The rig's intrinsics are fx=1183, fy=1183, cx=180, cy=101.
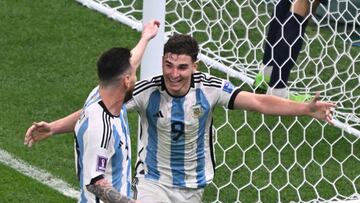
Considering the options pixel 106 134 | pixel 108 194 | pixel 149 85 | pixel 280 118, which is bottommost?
pixel 280 118

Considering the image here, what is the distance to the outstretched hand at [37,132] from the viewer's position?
18.1 feet

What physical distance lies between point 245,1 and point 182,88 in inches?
95.7

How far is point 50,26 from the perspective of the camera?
950 centimetres

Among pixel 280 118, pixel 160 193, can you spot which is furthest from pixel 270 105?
pixel 280 118

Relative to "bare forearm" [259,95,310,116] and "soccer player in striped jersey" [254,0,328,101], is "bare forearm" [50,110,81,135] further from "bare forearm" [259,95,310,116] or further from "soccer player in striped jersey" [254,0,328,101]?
"soccer player in striped jersey" [254,0,328,101]

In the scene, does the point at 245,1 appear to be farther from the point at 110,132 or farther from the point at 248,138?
the point at 110,132

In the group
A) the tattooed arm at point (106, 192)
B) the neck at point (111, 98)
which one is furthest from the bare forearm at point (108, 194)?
the neck at point (111, 98)

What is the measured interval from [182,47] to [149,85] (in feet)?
0.98

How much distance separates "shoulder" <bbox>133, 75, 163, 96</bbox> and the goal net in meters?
1.21

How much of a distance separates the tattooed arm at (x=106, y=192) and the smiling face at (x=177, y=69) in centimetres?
83

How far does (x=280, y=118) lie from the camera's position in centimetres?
785

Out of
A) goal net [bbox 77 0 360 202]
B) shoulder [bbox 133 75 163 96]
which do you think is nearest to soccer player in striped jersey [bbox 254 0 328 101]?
goal net [bbox 77 0 360 202]

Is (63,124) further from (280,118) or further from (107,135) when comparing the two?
(280,118)

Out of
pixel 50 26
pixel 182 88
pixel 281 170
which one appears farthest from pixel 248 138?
pixel 50 26
